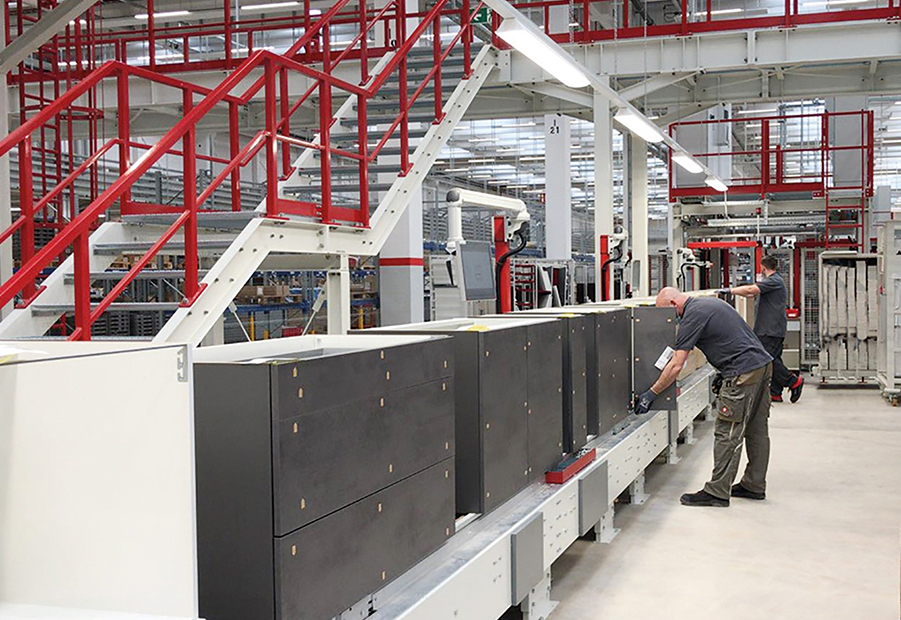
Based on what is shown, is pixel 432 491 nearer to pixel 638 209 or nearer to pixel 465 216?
pixel 638 209

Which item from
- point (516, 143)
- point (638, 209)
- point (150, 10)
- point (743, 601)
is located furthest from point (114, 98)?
point (516, 143)

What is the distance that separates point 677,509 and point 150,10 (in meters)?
7.14

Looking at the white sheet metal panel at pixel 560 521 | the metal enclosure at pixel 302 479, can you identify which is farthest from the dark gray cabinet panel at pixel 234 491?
the white sheet metal panel at pixel 560 521

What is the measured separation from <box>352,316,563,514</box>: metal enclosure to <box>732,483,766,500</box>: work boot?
3130mm

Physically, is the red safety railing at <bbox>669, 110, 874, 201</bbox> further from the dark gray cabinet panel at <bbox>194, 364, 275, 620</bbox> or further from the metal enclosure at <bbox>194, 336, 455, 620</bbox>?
the dark gray cabinet panel at <bbox>194, 364, 275, 620</bbox>

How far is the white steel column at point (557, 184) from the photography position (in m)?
19.1

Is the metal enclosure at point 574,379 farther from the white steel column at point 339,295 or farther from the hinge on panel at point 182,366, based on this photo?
the hinge on panel at point 182,366


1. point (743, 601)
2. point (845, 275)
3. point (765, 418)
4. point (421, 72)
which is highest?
point (421, 72)

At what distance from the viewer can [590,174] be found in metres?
32.2

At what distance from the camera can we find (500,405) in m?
4.20

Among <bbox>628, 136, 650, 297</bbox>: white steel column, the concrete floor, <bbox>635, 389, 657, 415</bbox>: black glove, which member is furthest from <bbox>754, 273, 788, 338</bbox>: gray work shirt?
<bbox>635, 389, 657, 415</bbox>: black glove

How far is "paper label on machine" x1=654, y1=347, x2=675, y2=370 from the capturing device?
268 inches

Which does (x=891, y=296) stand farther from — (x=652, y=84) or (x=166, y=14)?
(x=166, y=14)

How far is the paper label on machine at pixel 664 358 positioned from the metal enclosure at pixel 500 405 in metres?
1.98
